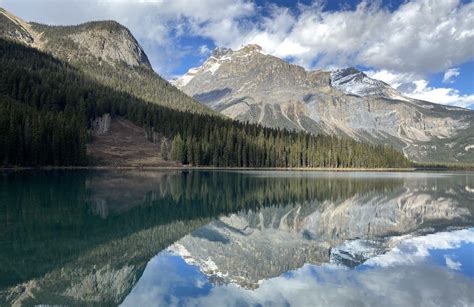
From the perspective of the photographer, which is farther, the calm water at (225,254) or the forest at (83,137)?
the forest at (83,137)

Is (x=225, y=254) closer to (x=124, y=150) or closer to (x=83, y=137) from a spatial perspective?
(x=83, y=137)

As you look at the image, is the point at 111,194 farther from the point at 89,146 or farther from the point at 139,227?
the point at 89,146

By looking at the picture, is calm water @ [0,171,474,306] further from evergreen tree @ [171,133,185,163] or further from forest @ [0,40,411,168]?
evergreen tree @ [171,133,185,163]

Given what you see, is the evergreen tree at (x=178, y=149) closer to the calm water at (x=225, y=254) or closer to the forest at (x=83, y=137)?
the forest at (x=83, y=137)

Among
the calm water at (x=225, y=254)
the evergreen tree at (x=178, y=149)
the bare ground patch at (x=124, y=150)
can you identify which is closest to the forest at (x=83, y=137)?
the evergreen tree at (x=178, y=149)

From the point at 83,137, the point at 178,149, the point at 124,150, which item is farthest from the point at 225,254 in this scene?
the point at 124,150

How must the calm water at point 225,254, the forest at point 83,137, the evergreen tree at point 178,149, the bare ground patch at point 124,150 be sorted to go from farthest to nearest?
the evergreen tree at point 178,149
the bare ground patch at point 124,150
the forest at point 83,137
the calm water at point 225,254

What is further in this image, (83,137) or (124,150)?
(124,150)

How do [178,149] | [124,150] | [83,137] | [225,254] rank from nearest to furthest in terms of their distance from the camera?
[225,254]
[83,137]
[178,149]
[124,150]

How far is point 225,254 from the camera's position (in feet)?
94.9

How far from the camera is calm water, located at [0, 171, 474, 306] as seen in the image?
63.9 feet

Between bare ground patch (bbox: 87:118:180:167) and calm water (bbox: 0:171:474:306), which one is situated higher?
bare ground patch (bbox: 87:118:180:167)

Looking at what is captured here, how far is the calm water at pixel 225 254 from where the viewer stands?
1947cm

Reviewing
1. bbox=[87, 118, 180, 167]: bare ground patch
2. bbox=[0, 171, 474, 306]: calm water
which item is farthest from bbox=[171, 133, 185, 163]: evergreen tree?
bbox=[0, 171, 474, 306]: calm water
